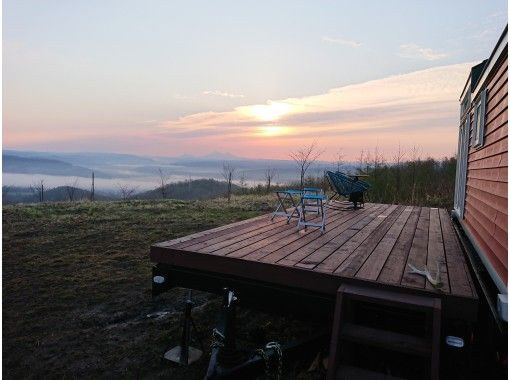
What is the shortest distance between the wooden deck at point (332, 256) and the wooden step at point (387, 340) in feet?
1.04

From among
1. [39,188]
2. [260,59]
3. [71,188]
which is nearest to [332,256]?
[260,59]

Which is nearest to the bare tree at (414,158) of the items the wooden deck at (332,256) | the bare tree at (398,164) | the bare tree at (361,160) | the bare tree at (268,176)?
the bare tree at (398,164)

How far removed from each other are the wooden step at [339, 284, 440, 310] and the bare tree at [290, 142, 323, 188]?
39.2ft

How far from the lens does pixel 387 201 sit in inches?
418

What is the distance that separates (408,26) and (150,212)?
7555 mm

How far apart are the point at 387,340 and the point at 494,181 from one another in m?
2.06

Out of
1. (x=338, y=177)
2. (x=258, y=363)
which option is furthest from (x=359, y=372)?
(x=338, y=177)

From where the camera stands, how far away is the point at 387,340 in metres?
2.11

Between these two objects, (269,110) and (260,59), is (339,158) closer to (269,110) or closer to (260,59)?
(269,110)

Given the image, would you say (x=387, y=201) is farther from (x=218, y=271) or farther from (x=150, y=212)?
(x=218, y=271)

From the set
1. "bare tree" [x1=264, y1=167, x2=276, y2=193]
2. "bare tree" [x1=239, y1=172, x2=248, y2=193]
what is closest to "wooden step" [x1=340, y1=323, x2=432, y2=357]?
"bare tree" [x1=264, y1=167, x2=276, y2=193]

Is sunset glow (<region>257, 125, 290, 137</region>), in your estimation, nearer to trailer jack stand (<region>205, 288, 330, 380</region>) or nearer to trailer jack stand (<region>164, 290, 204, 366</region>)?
trailer jack stand (<region>164, 290, 204, 366</region>)

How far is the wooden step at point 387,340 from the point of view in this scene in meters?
2.02

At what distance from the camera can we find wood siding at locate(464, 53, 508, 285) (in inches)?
112
